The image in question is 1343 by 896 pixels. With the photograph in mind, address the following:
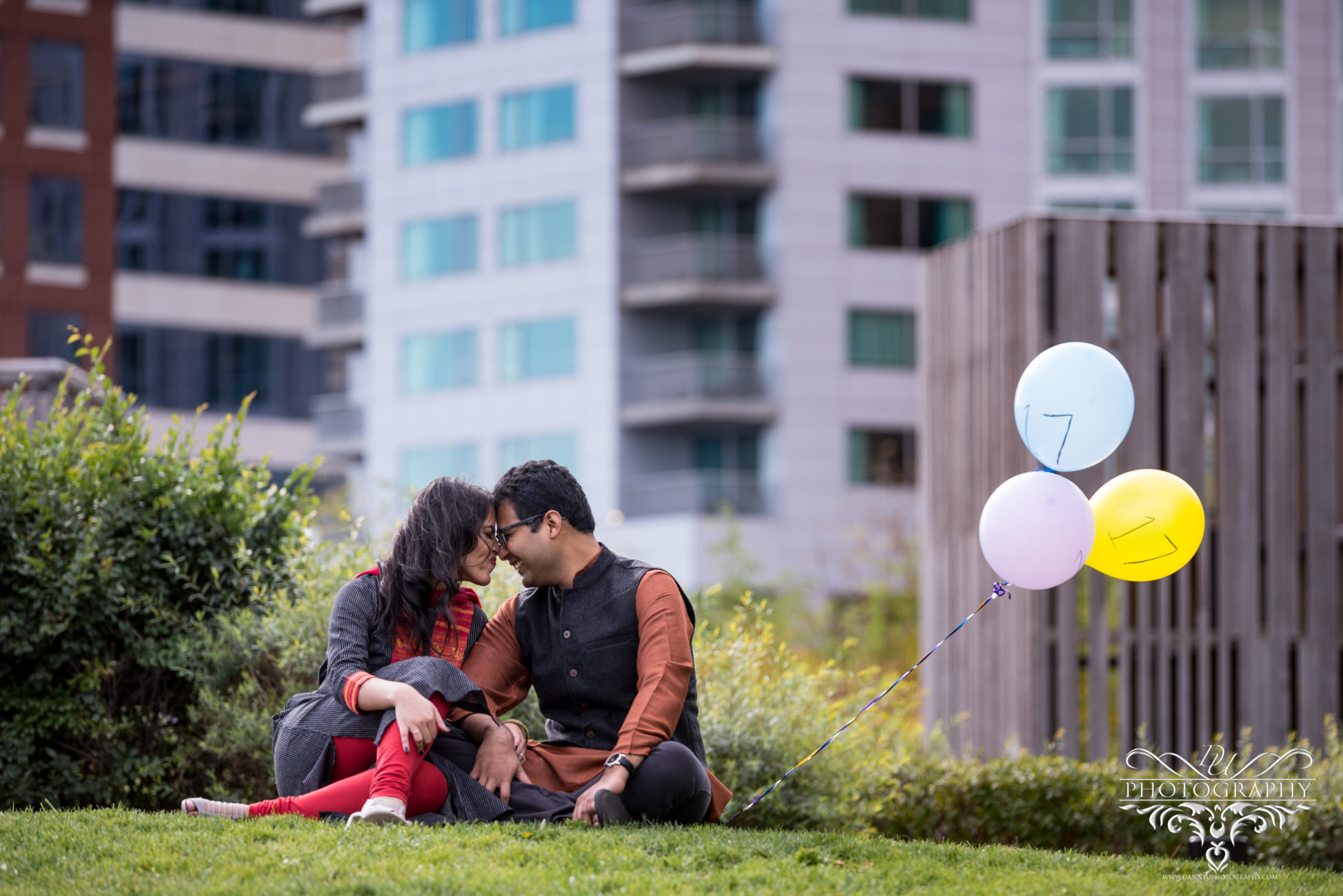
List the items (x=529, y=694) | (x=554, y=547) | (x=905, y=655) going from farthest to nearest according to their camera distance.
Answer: (x=905, y=655) < (x=529, y=694) < (x=554, y=547)

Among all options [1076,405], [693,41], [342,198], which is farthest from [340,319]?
[1076,405]

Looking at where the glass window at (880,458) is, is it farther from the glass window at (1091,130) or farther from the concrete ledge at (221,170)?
the concrete ledge at (221,170)

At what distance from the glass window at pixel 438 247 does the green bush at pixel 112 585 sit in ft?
94.6

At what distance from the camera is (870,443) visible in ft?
114

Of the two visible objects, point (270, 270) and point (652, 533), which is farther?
point (270, 270)

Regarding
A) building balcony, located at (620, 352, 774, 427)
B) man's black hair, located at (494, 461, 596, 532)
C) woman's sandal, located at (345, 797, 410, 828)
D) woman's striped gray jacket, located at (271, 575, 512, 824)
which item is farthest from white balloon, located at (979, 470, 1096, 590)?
building balcony, located at (620, 352, 774, 427)

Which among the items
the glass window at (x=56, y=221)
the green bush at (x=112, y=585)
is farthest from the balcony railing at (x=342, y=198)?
the green bush at (x=112, y=585)

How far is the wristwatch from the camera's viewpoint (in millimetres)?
5594

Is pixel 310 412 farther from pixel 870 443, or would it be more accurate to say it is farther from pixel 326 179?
pixel 870 443

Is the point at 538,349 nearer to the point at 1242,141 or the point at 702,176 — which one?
the point at 702,176

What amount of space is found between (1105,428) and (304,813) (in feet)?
10.9

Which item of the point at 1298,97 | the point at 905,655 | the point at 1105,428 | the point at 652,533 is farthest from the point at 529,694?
the point at 1298,97

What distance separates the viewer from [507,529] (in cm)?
589

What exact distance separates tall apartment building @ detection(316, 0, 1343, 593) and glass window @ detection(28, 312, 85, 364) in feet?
24.4
